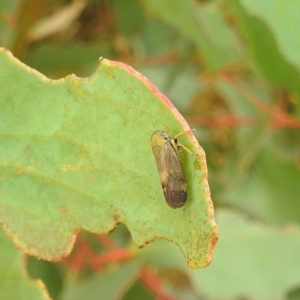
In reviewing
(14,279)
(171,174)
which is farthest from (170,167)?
(14,279)

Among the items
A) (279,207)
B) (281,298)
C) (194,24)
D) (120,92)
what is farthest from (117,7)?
(120,92)

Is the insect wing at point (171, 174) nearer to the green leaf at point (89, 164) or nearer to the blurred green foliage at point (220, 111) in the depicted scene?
the green leaf at point (89, 164)

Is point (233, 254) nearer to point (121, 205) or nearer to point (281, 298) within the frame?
point (281, 298)

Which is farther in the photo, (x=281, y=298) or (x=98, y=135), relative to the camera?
(x=281, y=298)

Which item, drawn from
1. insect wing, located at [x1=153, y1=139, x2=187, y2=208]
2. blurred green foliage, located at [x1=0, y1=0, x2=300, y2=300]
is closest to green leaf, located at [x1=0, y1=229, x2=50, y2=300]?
insect wing, located at [x1=153, y1=139, x2=187, y2=208]

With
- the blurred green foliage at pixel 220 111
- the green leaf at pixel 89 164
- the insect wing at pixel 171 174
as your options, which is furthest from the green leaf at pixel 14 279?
the blurred green foliage at pixel 220 111

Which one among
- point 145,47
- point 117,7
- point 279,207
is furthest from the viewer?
point 145,47
